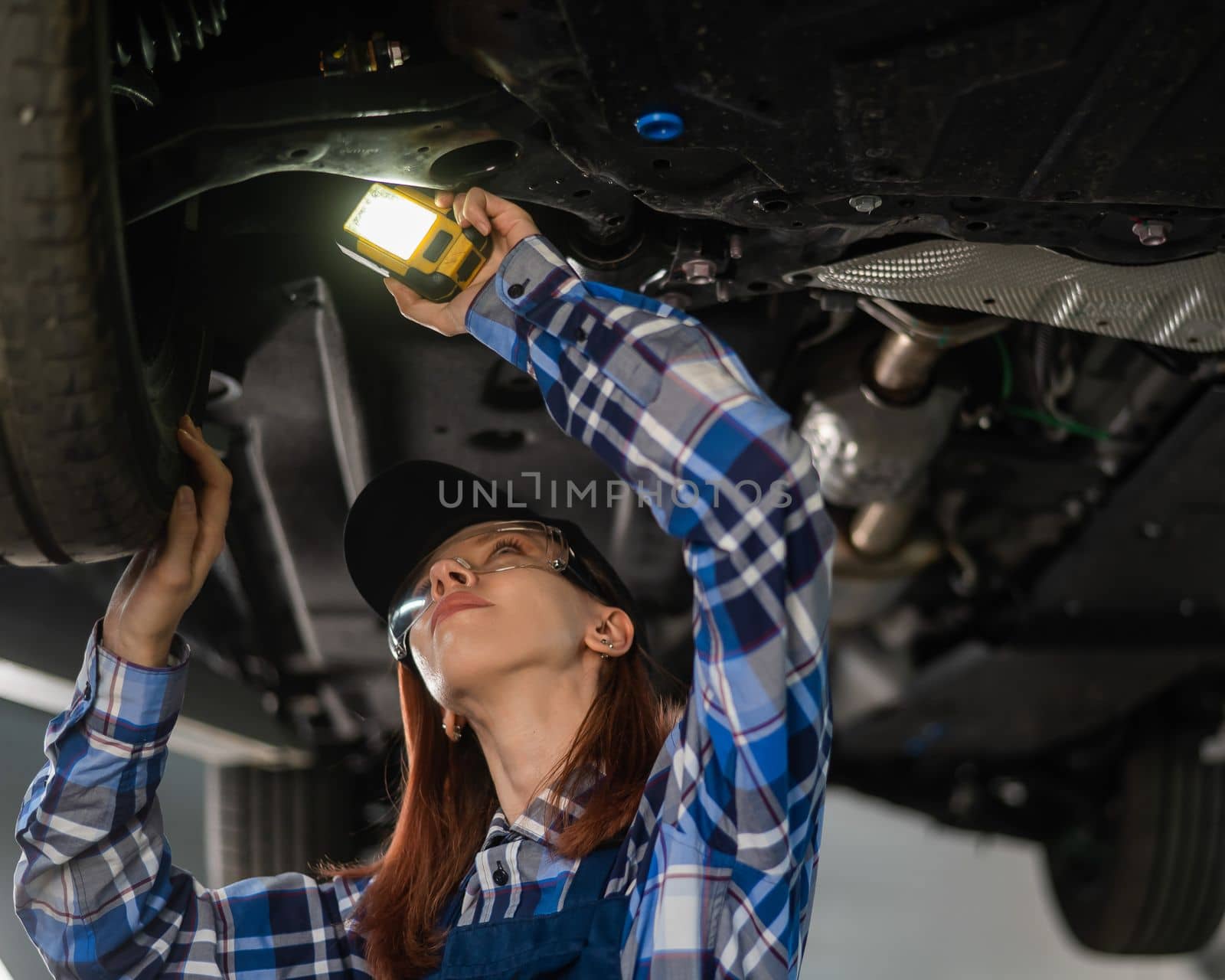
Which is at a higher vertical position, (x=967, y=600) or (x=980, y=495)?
(x=980, y=495)

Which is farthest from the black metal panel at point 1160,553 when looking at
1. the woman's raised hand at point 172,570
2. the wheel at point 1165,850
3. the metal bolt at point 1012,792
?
the woman's raised hand at point 172,570

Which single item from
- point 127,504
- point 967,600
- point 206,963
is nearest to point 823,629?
point 127,504

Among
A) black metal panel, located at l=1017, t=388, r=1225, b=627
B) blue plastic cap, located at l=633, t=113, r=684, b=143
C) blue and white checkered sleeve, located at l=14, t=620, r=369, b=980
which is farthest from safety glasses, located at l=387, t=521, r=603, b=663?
black metal panel, located at l=1017, t=388, r=1225, b=627

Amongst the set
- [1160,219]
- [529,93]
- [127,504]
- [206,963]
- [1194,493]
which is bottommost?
[206,963]

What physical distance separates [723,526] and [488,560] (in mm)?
478

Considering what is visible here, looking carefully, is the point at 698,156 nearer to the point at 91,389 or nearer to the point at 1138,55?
the point at 1138,55

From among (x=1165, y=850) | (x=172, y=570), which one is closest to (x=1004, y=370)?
(x=172, y=570)

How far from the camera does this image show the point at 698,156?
1.16m

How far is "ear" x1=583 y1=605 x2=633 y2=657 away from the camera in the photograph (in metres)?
1.36

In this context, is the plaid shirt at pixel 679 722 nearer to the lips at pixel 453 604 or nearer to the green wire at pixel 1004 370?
the lips at pixel 453 604

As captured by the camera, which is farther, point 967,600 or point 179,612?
point 967,600

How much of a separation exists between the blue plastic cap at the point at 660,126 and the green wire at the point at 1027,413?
86 centimetres

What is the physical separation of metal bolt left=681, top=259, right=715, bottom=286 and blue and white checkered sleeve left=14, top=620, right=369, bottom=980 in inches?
23.8

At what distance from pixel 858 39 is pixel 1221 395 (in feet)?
3.27
